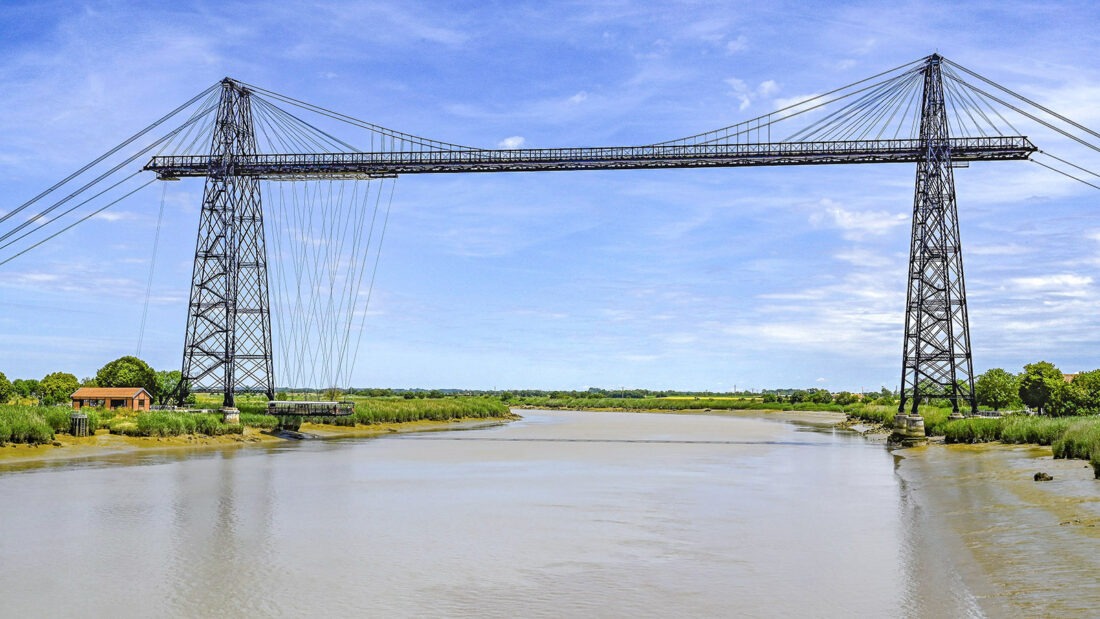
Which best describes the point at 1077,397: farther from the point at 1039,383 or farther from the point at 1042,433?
the point at 1042,433

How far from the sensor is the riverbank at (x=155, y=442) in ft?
113

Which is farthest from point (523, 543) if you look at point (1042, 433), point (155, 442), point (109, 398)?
point (109, 398)

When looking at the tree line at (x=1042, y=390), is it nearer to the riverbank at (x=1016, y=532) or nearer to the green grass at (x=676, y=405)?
the green grass at (x=676, y=405)

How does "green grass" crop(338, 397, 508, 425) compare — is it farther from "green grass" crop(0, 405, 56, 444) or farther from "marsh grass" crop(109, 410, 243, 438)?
"green grass" crop(0, 405, 56, 444)

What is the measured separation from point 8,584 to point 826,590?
13313mm

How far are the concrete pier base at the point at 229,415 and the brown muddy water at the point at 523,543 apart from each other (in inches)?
595

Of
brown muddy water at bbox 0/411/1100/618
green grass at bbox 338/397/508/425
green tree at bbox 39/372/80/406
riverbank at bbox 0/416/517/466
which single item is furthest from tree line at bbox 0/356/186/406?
brown muddy water at bbox 0/411/1100/618

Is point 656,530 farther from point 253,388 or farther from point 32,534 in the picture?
point 253,388

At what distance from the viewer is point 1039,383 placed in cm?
7888

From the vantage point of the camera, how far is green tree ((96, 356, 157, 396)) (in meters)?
82.7

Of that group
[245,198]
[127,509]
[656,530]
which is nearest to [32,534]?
[127,509]

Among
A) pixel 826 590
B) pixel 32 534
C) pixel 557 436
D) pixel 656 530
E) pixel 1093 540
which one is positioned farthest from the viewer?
pixel 557 436

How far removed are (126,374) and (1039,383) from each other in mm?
87626

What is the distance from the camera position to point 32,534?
18156 mm
